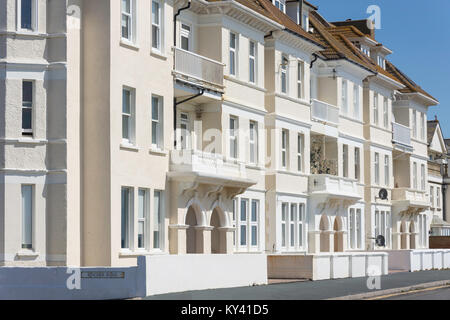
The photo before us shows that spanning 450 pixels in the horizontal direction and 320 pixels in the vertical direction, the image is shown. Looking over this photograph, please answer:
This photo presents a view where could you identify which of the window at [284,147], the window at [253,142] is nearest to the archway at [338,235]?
the window at [284,147]

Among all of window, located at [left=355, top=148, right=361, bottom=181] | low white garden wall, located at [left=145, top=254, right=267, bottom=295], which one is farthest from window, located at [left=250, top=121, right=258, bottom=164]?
window, located at [left=355, top=148, right=361, bottom=181]

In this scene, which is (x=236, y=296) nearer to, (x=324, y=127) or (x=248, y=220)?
(x=248, y=220)

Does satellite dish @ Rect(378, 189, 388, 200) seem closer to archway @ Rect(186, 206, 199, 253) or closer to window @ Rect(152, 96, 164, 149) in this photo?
archway @ Rect(186, 206, 199, 253)

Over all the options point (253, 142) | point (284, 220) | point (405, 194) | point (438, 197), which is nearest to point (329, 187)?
point (284, 220)

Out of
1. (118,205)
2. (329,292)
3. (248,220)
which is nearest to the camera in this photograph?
(329,292)

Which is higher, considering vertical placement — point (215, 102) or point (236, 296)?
point (215, 102)

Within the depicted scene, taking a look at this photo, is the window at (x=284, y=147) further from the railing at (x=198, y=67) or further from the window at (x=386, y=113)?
the window at (x=386, y=113)

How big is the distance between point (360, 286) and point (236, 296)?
6632 mm

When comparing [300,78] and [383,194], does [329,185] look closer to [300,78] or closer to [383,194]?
[300,78]

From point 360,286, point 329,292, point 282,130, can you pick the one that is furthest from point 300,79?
point 329,292

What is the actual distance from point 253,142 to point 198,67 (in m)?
6.06

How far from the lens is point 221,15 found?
37250 millimetres

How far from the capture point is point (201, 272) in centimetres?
2916

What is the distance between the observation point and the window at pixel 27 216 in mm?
29188
